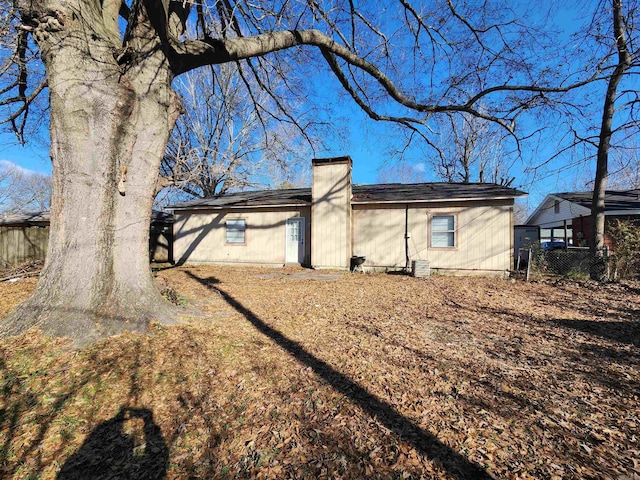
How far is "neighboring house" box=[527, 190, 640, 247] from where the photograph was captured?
48.8 ft

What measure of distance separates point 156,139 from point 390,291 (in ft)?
20.9

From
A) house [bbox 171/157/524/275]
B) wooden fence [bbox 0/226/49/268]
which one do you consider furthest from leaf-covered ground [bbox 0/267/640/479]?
wooden fence [bbox 0/226/49/268]

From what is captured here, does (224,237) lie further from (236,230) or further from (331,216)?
(331,216)

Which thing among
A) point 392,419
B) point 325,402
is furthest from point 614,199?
point 325,402

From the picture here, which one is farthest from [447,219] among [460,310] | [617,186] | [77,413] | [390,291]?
[617,186]

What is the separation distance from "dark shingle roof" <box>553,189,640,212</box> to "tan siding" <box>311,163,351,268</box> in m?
13.8

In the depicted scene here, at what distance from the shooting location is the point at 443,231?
11.3m

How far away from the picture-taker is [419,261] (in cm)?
1041

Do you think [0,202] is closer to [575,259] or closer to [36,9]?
[36,9]

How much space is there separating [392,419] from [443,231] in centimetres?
983

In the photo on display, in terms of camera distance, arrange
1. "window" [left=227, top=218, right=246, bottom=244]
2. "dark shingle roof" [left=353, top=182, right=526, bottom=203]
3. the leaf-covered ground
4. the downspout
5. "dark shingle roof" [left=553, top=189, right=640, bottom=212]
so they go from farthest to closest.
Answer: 1. "dark shingle roof" [left=553, top=189, right=640, bottom=212]
2. "window" [left=227, top=218, right=246, bottom=244]
3. the downspout
4. "dark shingle roof" [left=353, top=182, right=526, bottom=203]
5. the leaf-covered ground

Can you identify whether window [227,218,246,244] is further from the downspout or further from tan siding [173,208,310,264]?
the downspout

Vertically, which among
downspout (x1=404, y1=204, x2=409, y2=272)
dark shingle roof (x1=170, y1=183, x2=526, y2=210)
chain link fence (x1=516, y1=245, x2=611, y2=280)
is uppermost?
dark shingle roof (x1=170, y1=183, x2=526, y2=210)

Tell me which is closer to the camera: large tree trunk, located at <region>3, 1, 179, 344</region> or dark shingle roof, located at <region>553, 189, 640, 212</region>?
large tree trunk, located at <region>3, 1, 179, 344</region>
